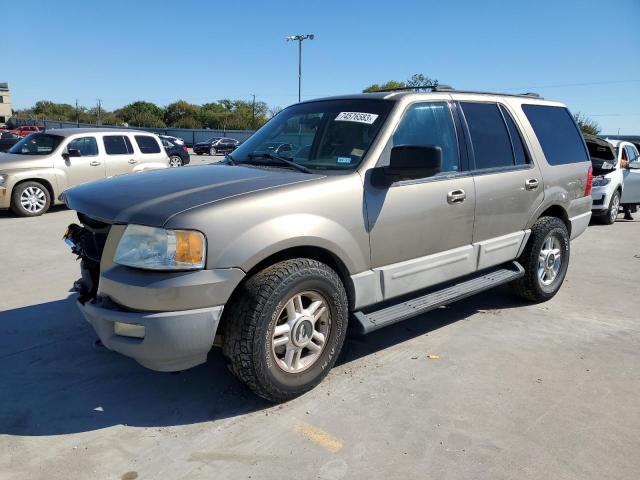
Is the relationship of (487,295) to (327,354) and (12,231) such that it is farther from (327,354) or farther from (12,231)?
(12,231)

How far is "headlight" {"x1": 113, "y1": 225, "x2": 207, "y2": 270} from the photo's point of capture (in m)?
2.75

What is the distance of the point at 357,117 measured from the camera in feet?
12.7

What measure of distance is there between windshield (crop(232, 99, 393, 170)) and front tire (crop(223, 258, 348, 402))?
0.89 m

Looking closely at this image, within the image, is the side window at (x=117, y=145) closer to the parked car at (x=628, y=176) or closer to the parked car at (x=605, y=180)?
the parked car at (x=605, y=180)

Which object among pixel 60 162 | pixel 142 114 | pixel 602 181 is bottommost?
pixel 602 181

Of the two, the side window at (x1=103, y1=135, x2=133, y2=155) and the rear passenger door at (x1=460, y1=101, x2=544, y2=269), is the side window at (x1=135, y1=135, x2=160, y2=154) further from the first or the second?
the rear passenger door at (x1=460, y1=101, x2=544, y2=269)

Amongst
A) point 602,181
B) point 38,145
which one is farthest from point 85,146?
point 602,181

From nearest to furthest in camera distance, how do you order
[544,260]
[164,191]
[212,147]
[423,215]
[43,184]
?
[164,191] < [423,215] < [544,260] < [43,184] < [212,147]

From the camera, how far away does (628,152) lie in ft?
39.0

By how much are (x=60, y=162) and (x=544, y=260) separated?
364 inches

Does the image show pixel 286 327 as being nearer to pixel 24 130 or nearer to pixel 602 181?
pixel 602 181


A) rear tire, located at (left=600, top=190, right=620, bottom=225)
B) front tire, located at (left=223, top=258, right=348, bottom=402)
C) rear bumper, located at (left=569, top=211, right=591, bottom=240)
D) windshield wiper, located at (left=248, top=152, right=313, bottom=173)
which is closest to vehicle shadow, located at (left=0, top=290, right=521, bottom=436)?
front tire, located at (left=223, top=258, right=348, bottom=402)

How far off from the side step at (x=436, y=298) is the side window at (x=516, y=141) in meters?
0.96

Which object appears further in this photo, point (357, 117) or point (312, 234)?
point (357, 117)
